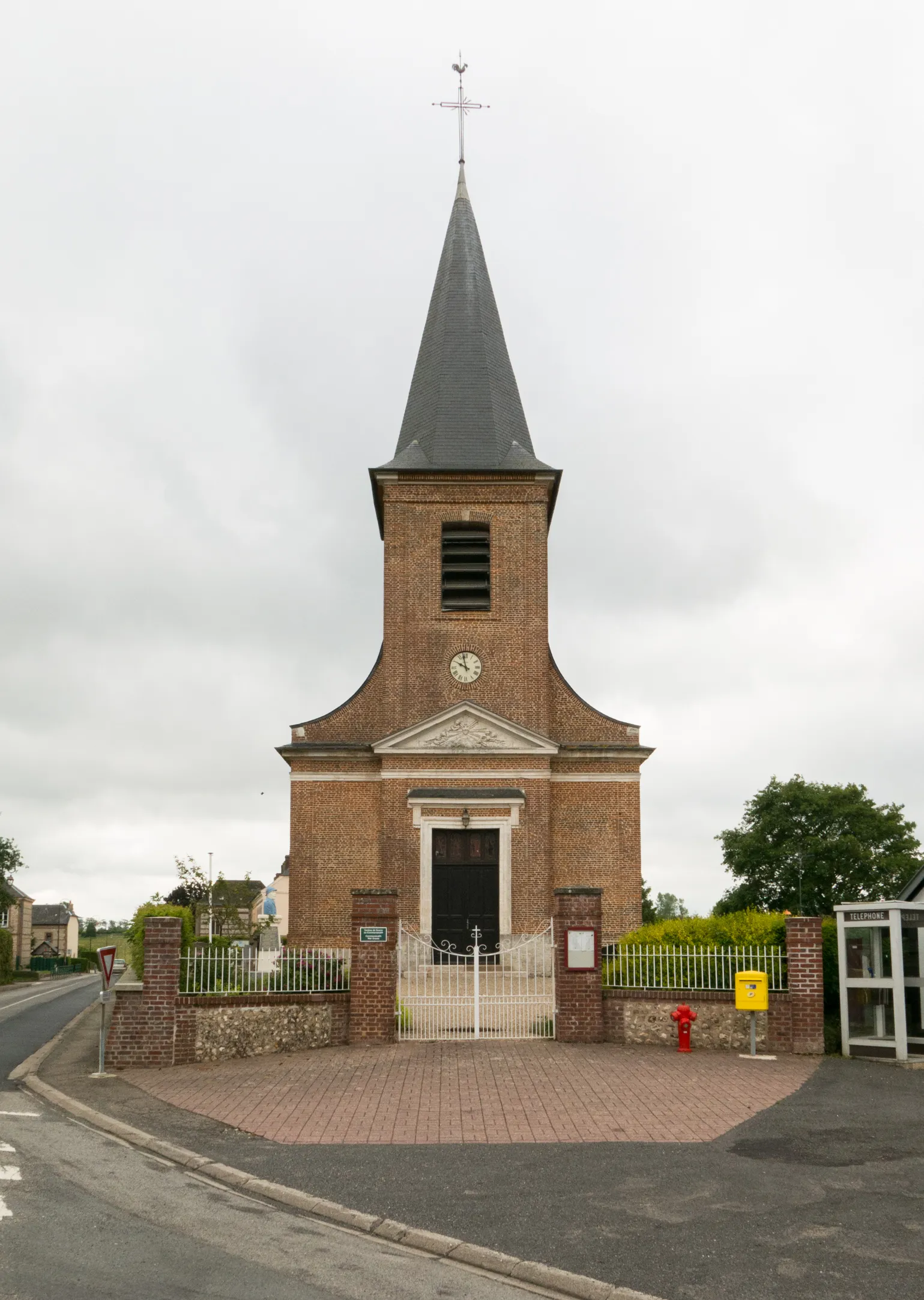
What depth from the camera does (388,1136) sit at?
385 inches

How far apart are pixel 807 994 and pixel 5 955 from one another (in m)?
37.5

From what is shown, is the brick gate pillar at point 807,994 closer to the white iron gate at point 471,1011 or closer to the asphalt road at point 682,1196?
the white iron gate at point 471,1011

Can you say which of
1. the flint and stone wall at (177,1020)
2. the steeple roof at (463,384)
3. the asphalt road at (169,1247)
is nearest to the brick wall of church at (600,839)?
the steeple roof at (463,384)

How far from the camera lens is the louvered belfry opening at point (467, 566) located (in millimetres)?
26688

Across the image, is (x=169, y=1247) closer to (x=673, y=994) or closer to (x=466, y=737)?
(x=673, y=994)

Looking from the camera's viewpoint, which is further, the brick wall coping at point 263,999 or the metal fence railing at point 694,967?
the metal fence railing at point 694,967

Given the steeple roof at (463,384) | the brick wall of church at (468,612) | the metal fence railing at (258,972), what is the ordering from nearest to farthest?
the metal fence railing at (258,972) < the brick wall of church at (468,612) < the steeple roof at (463,384)

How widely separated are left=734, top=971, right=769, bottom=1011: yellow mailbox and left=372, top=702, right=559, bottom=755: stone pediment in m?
11.0

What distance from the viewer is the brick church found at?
24.9 metres

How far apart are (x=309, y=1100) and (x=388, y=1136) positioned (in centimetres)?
188

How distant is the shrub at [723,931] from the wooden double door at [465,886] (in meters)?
7.48

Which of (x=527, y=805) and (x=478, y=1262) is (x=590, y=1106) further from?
(x=527, y=805)

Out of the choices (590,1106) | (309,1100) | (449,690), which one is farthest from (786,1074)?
(449,690)

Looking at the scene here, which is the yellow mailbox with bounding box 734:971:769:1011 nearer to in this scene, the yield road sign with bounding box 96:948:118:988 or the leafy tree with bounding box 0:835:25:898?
the yield road sign with bounding box 96:948:118:988
